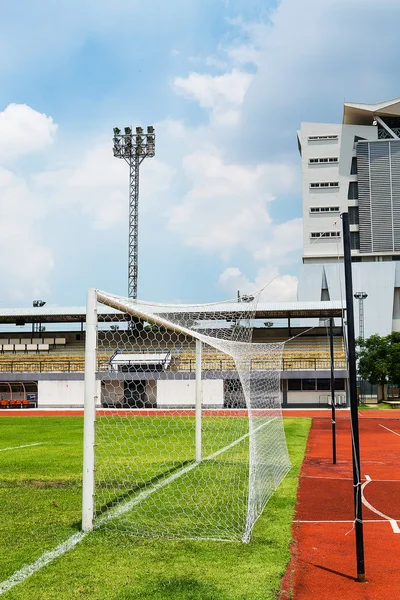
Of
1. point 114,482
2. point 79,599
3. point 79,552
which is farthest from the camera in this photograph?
point 114,482

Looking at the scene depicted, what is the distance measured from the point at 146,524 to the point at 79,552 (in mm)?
1344

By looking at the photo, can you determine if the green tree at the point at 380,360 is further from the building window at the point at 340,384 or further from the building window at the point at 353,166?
the building window at the point at 353,166

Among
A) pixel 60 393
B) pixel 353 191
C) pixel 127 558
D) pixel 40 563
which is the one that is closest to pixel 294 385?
pixel 60 393

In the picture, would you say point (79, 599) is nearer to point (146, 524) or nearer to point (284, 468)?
point (146, 524)

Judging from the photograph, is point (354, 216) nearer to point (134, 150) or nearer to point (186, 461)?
point (134, 150)

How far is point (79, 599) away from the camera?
15.1ft

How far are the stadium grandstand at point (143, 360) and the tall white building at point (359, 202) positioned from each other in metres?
9.16

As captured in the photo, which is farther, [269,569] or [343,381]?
[343,381]

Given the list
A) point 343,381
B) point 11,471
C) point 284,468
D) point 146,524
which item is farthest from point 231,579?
point 343,381

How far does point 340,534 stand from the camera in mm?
6883

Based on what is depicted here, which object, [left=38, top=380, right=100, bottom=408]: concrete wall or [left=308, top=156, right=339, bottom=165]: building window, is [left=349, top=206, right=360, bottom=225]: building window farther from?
[left=38, top=380, right=100, bottom=408]: concrete wall

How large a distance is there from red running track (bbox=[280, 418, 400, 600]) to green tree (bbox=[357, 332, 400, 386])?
27224mm

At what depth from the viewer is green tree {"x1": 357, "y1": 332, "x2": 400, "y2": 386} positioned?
4028 centimetres

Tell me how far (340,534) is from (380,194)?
5898 centimetres
